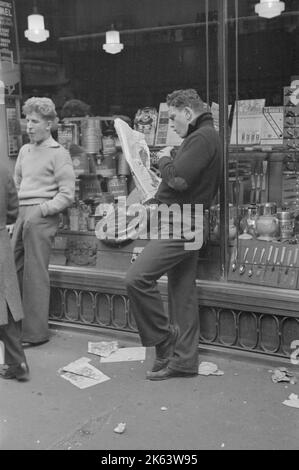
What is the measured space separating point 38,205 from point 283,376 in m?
2.20

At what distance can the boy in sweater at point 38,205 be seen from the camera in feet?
15.9

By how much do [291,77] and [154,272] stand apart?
2.10 m

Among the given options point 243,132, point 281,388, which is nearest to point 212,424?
point 281,388

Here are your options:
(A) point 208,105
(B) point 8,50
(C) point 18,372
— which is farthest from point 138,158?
(C) point 18,372

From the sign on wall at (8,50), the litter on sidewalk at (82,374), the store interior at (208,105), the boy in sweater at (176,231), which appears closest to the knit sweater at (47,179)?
the store interior at (208,105)

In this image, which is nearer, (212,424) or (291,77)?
(212,424)

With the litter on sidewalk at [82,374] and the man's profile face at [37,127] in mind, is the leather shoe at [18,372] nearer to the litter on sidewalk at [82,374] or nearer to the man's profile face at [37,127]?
the litter on sidewalk at [82,374]

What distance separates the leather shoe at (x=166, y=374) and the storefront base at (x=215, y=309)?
45cm

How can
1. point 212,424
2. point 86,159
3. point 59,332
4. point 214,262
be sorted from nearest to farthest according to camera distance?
point 212,424, point 214,262, point 59,332, point 86,159

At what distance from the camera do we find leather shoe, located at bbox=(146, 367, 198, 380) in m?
4.29

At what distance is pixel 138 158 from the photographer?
5.04 meters

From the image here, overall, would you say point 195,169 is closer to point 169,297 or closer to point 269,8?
point 169,297

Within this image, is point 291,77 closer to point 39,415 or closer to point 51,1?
point 51,1

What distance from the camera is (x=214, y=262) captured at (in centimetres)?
483
